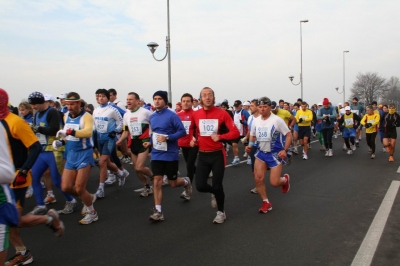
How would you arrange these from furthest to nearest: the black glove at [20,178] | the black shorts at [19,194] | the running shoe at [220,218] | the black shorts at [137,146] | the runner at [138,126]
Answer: the black shorts at [137,146] → the runner at [138,126] → the running shoe at [220,218] → the black shorts at [19,194] → the black glove at [20,178]

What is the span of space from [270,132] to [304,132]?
7.97 metres

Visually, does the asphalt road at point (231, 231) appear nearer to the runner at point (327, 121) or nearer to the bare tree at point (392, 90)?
the runner at point (327, 121)

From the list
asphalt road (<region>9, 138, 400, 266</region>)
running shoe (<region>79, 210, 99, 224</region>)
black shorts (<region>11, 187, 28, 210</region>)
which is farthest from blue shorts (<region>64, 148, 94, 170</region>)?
black shorts (<region>11, 187, 28, 210</region>)

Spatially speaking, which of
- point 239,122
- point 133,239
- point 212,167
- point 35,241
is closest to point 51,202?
point 35,241

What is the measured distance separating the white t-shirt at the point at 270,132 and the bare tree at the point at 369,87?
237 feet

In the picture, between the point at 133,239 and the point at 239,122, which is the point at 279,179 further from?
the point at 239,122

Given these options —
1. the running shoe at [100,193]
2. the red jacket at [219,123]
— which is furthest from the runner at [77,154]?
the running shoe at [100,193]

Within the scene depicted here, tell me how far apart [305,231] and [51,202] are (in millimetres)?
4617

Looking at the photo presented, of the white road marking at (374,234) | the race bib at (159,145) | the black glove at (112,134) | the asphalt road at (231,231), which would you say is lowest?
the white road marking at (374,234)

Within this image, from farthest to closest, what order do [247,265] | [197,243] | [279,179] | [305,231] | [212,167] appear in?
1. [279,179]
2. [212,167]
3. [305,231]
4. [197,243]
5. [247,265]

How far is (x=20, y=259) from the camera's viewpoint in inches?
165

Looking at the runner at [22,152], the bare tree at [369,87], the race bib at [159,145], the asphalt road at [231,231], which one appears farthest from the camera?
the bare tree at [369,87]

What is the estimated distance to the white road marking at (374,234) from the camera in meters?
4.17

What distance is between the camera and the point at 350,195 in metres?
7.30
